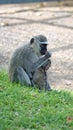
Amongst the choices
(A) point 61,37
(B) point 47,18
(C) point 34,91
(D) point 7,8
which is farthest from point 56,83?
(D) point 7,8

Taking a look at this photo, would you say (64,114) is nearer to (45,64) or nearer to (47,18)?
(45,64)

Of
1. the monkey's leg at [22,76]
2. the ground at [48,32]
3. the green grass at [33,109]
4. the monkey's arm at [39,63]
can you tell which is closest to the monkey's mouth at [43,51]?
the monkey's arm at [39,63]

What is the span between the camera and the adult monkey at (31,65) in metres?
7.42

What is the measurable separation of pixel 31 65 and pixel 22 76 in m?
0.25

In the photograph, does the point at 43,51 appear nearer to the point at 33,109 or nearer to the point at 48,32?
the point at 33,109

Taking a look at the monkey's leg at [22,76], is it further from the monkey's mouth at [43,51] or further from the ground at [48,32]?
the ground at [48,32]

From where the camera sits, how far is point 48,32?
1333 cm

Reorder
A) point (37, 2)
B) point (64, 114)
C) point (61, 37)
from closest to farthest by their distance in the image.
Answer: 1. point (64, 114)
2. point (61, 37)
3. point (37, 2)

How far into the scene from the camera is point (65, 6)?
19203 mm

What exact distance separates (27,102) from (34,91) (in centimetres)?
79

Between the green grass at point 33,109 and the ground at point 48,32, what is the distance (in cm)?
169

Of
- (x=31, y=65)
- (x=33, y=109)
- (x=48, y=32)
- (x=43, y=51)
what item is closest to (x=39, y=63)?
(x=31, y=65)

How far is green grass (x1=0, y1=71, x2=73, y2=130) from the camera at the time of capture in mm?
5180

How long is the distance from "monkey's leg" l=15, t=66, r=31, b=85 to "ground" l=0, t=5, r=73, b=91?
110cm
